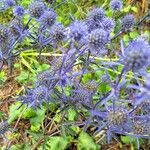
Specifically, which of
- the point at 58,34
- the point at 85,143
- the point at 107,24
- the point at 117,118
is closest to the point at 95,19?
the point at 107,24

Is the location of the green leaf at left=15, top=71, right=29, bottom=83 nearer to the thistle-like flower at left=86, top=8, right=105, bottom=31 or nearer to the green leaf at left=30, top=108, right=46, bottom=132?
the green leaf at left=30, top=108, right=46, bottom=132

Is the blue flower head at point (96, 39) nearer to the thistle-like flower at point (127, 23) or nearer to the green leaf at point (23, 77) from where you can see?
the thistle-like flower at point (127, 23)

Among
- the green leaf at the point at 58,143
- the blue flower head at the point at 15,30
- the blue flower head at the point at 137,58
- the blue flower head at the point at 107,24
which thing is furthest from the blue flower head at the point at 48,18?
the blue flower head at the point at 137,58

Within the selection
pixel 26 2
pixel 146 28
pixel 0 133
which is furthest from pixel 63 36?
pixel 146 28

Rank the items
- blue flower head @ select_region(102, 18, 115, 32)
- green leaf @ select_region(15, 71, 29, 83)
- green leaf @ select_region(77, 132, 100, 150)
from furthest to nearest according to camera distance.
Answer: green leaf @ select_region(15, 71, 29, 83) < green leaf @ select_region(77, 132, 100, 150) < blue flower head @ select_region(102, 18, 115, 32)

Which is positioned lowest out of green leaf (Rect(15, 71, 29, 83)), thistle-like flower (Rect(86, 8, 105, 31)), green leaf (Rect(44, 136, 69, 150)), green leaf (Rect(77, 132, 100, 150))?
green leaf (Rect(77, 132, 100, 150))

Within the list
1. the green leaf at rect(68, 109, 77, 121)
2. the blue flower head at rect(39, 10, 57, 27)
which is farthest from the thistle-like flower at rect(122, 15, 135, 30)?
the green leaf at rect(68, 109, 77, 121)
